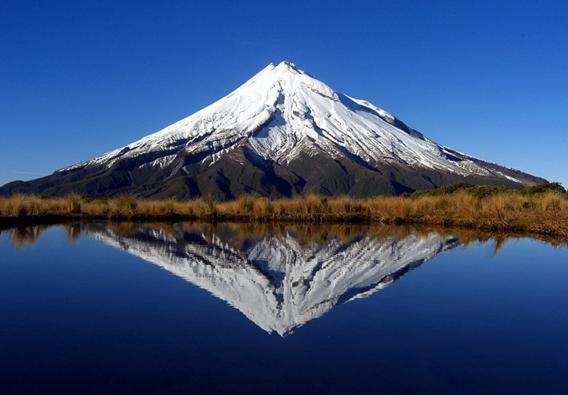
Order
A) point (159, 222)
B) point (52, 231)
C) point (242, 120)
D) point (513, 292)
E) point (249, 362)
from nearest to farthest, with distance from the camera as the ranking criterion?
1. point (249, 362)
2. point (513, 292)
3. point (52, 231)
4. point (159, 222)
5. point (242, 120)

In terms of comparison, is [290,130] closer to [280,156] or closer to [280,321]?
[280,156]

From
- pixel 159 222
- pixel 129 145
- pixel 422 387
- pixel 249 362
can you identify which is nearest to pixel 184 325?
pixel 249 362

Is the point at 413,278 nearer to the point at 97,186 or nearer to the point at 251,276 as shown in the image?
the point at 251,276

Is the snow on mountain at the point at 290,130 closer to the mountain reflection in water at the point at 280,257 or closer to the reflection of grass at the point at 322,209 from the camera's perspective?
the reflection of grass at the point at 322,209

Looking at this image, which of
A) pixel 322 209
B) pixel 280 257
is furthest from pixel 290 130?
pixel 280 257

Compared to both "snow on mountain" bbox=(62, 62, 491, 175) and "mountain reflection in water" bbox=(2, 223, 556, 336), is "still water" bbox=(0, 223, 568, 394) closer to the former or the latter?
"mountain reflection in water" bbox=(2, 223, 556, 336)

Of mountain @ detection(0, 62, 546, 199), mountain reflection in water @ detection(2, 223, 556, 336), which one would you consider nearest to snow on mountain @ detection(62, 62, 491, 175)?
mountain @ detection(0, 62, 546, 199)

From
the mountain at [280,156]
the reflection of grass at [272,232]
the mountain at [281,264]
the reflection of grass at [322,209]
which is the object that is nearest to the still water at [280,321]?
the mountain at [281,264]
